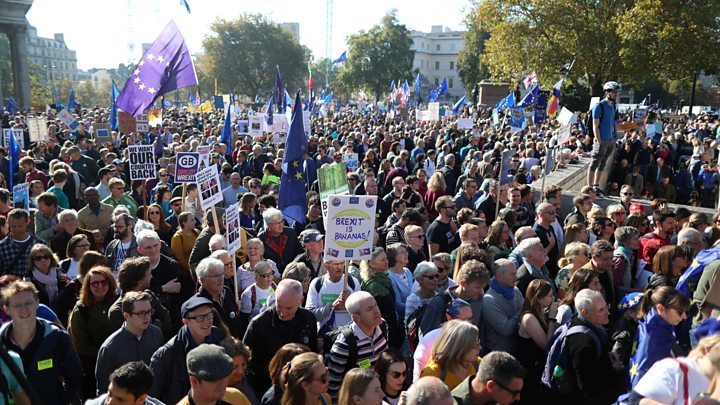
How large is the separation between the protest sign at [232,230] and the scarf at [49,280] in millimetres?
1631

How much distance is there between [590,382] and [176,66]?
366 inches

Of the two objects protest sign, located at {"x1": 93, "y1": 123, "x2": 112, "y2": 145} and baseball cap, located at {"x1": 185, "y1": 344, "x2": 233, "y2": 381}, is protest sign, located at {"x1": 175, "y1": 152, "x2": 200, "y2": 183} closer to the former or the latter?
baseball cap, located at {"x1": 185, "y1": 344, "x2": 233, "y2": 381}

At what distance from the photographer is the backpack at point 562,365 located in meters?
4.53

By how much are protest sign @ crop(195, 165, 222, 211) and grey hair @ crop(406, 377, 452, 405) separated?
14.2 ft

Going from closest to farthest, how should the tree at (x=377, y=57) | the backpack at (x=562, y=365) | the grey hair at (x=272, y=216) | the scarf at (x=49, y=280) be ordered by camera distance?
the backpack at (x=562, y=365) < the scarf at (x=49, y=280) < the grey hair at (x=272, y=216) < the tree at (x=377, y=57)

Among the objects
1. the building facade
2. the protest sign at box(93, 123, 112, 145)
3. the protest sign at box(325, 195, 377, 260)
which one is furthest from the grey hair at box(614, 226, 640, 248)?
the building facade

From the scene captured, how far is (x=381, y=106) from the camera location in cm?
5434

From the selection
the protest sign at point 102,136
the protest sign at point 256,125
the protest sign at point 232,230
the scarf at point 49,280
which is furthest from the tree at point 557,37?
the scarf at point 49,280

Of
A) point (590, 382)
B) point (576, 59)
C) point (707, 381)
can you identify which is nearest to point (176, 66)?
point (590, 382)

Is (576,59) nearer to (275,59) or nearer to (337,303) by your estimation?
(337,303)

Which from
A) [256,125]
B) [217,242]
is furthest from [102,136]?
[217,242]

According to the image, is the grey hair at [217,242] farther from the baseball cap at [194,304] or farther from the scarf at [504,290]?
the scarf at [504,290]

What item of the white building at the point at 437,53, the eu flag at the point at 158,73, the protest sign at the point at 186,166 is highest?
the white building at the point at 437,53

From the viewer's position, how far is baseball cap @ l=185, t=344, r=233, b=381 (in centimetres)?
356
